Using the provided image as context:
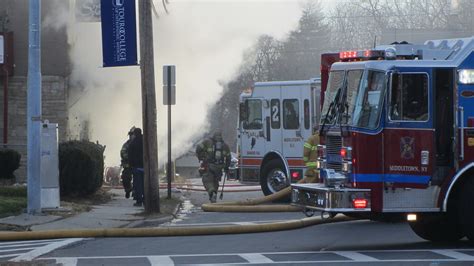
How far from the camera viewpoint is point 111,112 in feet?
92.5

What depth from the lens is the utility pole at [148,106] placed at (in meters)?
16.8

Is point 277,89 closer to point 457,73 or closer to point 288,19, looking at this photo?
point 288,19

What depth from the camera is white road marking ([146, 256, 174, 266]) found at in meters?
10.8

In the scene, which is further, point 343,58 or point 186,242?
point 186,242

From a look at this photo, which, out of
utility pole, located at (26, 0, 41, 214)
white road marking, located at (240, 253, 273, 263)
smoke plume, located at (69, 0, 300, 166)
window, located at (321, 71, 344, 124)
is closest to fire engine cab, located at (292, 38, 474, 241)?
window, located at (321, 71, 344, 124)

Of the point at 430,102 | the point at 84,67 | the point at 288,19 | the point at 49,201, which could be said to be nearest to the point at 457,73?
the point at 430,102

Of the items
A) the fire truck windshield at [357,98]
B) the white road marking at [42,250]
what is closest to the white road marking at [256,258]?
the fire truck windshield at [357,98]

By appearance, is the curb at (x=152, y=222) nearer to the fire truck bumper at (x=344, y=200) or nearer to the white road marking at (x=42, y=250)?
the white road marking at (x=42, y=250)

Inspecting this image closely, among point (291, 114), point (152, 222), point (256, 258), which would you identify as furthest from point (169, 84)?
point (256, 258)

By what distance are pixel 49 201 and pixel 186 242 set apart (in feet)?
15.1

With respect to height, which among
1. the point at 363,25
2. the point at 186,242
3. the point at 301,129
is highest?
the point at 363,25

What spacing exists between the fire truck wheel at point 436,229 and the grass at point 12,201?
758cm

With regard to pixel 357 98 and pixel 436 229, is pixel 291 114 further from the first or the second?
pixel 357 98

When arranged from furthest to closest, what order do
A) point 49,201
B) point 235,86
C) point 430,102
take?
point 235,86 < point 49,201 < point 430,102
